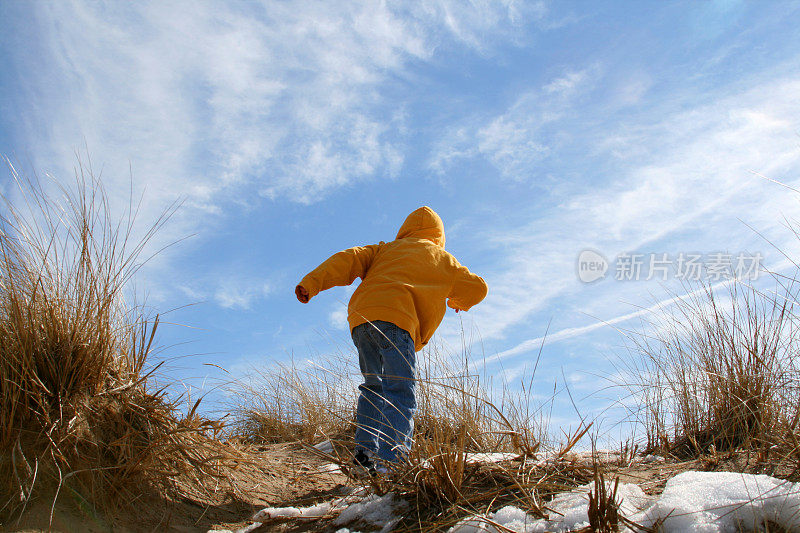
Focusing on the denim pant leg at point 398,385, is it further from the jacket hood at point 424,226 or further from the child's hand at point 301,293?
→ the jacket hood at point 424,226

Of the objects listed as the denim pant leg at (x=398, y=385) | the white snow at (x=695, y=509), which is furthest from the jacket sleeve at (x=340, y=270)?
the white snow at (x=695, y=509)

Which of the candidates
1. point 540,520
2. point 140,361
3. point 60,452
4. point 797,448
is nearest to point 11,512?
point 60,452

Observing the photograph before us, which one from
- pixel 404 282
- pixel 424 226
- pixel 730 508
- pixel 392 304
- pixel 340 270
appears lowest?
pixel 730 508

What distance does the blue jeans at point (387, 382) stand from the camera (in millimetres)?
3145

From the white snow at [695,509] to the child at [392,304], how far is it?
1.39 meters

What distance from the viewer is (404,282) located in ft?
11.7

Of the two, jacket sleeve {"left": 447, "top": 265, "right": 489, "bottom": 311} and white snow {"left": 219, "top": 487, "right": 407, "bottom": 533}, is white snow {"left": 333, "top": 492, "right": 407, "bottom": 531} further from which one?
jacket sleeve {"left": 447, "top": 265, "right": 489, "bottom": 311}

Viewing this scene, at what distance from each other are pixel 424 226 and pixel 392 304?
1052mm

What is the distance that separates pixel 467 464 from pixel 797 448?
1.23m

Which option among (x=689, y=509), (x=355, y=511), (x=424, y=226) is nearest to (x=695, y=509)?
(x=689, y=509)

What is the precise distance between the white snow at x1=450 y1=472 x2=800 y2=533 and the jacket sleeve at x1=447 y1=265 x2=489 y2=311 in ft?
7.13

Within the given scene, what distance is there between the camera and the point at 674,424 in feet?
12.0

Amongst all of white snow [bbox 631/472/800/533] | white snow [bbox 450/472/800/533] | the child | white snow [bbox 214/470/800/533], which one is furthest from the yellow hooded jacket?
white snow [bbox 631/472/800/533]

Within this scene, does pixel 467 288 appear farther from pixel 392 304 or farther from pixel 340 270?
pixel 340 270
